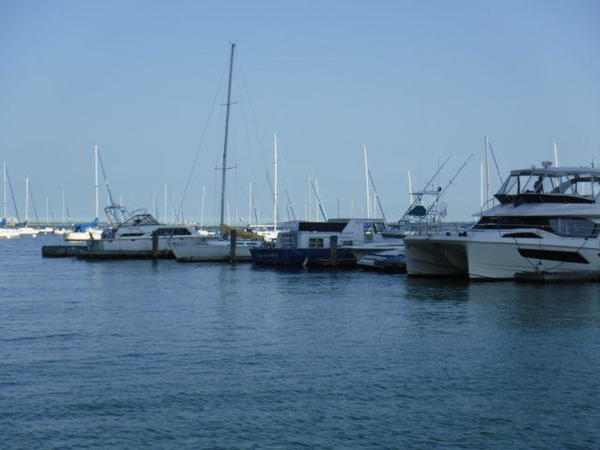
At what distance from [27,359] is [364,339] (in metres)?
9.82

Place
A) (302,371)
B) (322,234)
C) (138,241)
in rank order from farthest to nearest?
(138,241)
(322,234)
(302,371)

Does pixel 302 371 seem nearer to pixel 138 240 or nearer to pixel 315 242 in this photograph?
pixel 315 242

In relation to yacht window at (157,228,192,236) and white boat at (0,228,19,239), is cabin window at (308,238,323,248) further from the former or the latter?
white boat at (0,228,19,239)

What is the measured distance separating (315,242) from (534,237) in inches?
887

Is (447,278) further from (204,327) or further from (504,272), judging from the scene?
(204,327)

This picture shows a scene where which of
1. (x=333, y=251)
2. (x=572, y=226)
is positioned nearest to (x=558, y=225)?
(x=572, y=226)

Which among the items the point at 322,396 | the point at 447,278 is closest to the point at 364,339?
the point at 322,396

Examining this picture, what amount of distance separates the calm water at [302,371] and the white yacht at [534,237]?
15.7 feet

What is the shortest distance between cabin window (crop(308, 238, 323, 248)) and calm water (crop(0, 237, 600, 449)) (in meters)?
24.1

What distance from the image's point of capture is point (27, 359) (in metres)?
22.3

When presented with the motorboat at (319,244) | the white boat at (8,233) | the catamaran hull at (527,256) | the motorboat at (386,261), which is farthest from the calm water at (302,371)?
the white boat at (8,233)

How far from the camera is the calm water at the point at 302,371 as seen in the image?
52.2 ft

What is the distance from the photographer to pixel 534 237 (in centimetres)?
4269

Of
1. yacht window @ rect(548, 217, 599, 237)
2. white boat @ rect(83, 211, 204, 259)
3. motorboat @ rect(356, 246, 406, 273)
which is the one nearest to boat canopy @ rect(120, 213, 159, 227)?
white boat @ rect(83, 211, 204, 259)
